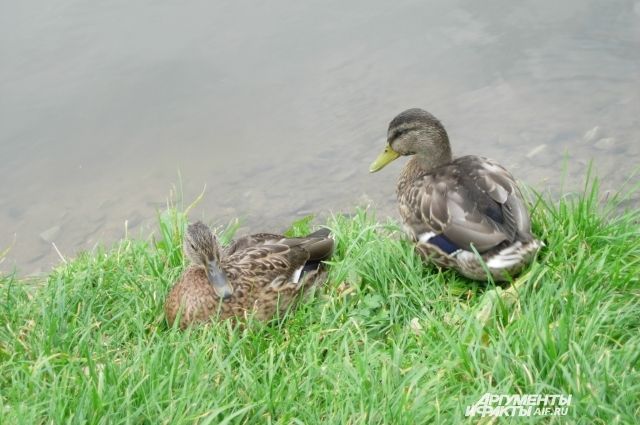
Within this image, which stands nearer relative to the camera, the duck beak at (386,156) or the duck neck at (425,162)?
the duck neck at (425,162)

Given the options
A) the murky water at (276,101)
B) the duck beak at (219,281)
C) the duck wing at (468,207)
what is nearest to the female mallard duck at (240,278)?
the duck beak at (219,281)

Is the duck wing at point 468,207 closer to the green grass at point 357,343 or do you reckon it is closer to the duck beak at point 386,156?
the green grass at point 357,343

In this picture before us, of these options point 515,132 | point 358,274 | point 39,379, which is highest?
point 39,379

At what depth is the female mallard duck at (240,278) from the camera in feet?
13.4

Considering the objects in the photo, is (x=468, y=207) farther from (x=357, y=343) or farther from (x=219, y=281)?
(x=219, y=281)

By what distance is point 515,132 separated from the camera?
657 centimetres

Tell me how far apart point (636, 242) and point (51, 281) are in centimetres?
311

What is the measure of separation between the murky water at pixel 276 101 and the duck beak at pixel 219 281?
2001 mm

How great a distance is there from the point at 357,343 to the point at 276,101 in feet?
14.4

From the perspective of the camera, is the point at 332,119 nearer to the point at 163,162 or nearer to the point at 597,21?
the point at 163,162

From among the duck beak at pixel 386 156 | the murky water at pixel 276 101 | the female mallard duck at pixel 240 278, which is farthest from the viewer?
the murky water at pixel 276 101

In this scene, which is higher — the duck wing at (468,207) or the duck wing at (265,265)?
the duck wing at (468,207)

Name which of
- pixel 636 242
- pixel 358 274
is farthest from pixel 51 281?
pixel 636 242

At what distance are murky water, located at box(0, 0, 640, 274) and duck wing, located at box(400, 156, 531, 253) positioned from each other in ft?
5.06
